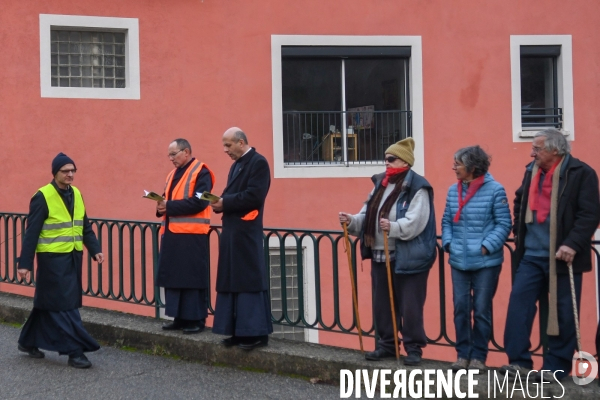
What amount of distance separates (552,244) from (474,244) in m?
0.55

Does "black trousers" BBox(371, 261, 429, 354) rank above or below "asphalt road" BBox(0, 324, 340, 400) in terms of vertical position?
above

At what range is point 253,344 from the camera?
6.75 metres

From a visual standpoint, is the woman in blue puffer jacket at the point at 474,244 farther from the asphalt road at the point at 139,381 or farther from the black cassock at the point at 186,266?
the black cassock at the point at 186,266

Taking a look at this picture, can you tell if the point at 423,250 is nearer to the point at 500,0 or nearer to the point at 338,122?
the point at 338,122

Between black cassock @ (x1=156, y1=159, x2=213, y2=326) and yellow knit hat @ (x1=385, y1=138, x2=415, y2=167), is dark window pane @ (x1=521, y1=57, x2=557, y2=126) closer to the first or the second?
black cassock @ (x1=156, y1=159, x2=213, y2=326)

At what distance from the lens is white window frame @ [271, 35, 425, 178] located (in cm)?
1336

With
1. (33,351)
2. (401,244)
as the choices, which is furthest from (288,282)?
(401,244)

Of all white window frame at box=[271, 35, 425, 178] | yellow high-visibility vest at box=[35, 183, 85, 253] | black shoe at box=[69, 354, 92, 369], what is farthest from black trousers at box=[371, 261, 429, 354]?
white window frame at box=[271, 35, 425, 178]

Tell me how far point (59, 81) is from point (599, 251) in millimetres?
8895

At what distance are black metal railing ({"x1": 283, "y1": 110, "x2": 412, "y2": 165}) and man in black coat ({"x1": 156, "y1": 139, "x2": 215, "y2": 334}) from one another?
627cm

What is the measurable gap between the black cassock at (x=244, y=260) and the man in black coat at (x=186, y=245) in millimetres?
617

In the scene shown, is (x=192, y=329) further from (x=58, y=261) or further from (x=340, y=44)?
(x=340, y=44)


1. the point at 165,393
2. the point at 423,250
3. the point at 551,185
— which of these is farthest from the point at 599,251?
the point at 165,393

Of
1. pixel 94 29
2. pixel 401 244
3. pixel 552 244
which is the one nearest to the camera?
pixel 552 244
